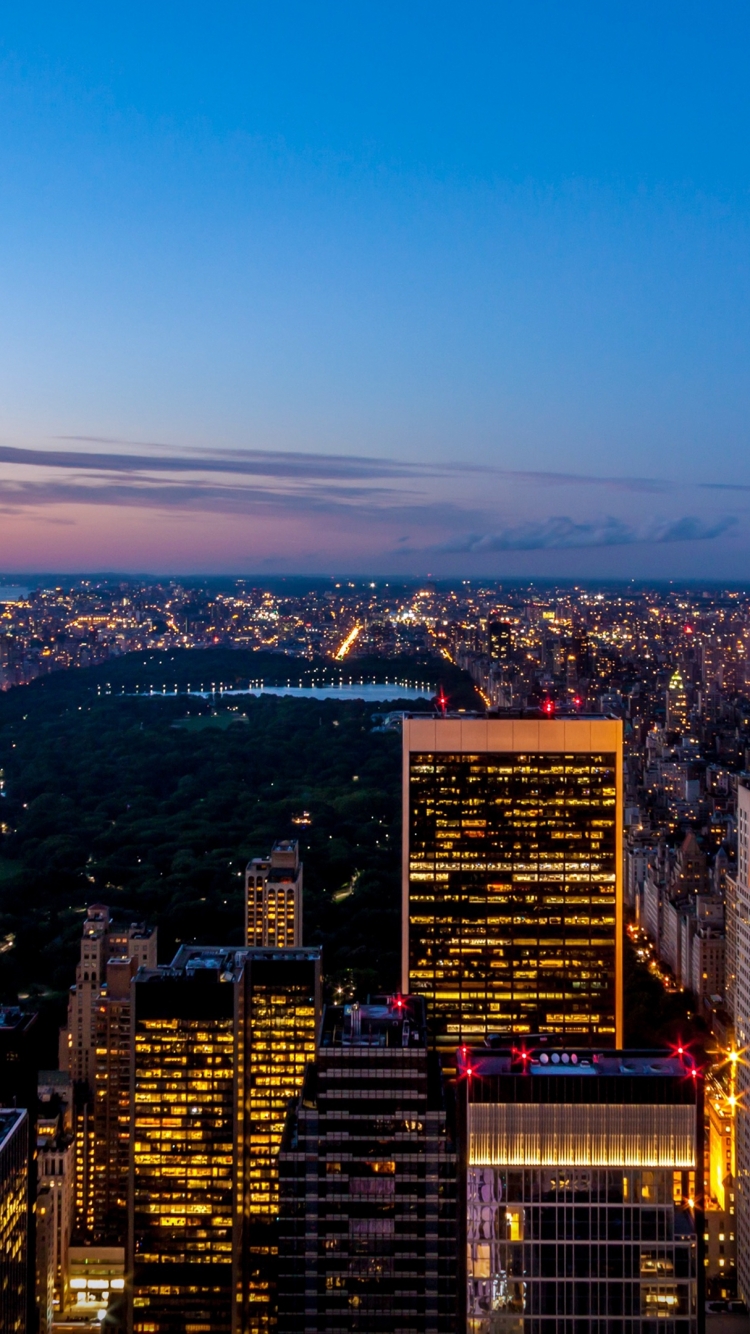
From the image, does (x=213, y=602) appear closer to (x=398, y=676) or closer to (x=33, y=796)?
(x=398, y=676)

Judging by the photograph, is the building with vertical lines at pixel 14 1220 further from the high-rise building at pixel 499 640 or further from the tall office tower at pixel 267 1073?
the high-rise building at pixel 499 640

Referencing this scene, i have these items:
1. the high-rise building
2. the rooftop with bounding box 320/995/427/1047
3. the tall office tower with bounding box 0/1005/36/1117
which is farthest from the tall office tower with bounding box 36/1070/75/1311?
the high-rise building

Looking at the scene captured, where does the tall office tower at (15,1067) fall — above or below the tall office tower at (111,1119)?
above

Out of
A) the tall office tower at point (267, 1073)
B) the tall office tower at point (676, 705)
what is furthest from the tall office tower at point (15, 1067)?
the tall office tower at point (676, 705)

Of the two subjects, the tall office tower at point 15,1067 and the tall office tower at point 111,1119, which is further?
the tall office tower at point 111,1119

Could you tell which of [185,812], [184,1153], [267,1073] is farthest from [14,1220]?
[185,812]

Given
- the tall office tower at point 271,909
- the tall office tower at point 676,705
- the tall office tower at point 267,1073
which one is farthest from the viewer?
the tall office tower at point 676,705
